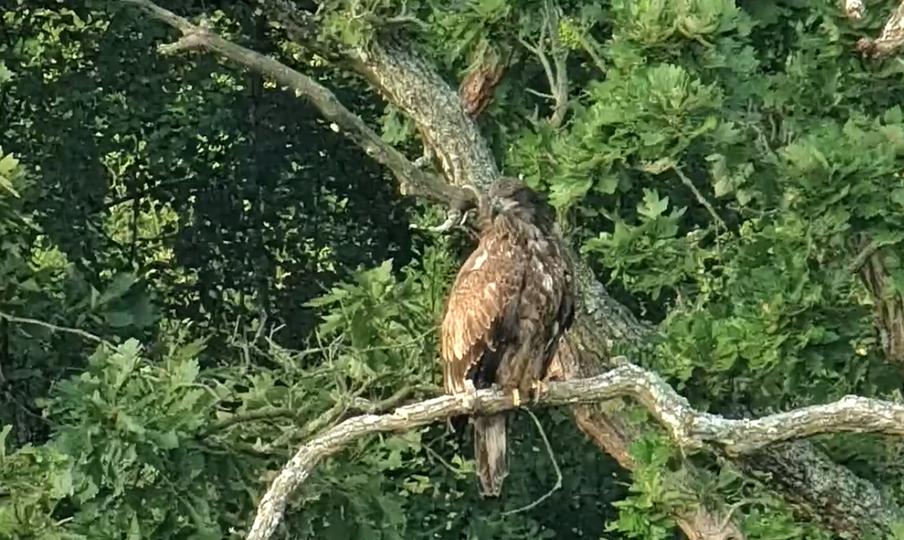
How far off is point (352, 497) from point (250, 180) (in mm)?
3492

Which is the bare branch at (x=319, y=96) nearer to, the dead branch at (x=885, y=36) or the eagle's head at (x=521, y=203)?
the eagle's head at (x=521, y=203)

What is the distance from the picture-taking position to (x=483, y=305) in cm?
678

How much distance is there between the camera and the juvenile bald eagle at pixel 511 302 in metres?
6.74

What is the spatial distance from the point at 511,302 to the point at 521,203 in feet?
1.12

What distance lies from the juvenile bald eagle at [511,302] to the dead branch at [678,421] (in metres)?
1.03

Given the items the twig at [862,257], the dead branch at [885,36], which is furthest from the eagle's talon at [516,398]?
the dead branch at [885,36]

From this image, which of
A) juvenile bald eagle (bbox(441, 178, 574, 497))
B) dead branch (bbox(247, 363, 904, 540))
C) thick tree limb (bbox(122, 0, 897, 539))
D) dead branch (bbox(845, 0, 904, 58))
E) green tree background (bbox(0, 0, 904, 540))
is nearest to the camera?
dead branch (bbox(247, 363, 904, 540))

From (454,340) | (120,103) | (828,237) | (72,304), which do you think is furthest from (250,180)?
(828,237)

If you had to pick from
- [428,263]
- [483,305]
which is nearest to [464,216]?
[428,263]

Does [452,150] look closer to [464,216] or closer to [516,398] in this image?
[464,216]

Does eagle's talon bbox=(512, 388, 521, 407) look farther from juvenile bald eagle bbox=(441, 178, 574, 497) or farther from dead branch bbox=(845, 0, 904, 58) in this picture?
dead branch bbox=(845, 0, 904, 58)

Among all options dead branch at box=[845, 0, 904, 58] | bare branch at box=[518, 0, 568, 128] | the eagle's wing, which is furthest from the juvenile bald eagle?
dead branch at box=[845, 0, 904, 58]

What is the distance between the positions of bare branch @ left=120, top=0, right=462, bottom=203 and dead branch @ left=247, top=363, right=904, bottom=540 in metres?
2.35

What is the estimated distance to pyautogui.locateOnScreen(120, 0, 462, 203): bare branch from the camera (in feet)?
26.1
